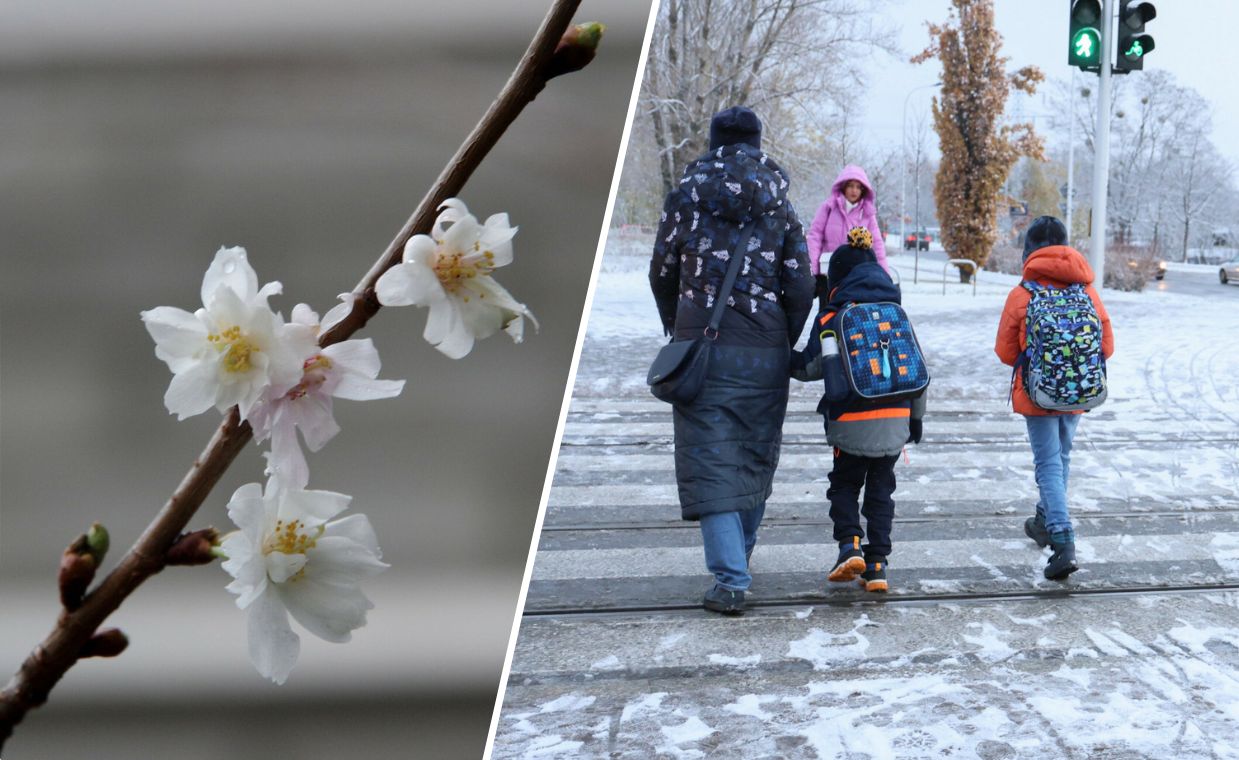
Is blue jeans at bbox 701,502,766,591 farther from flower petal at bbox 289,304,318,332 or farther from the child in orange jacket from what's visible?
flower petal at bbox 289,304,318,332

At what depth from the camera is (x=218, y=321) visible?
0.93 feet

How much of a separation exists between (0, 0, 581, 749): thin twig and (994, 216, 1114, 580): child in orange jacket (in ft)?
10.3

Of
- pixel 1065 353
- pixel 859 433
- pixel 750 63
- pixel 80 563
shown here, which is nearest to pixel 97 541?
pixel 80 563

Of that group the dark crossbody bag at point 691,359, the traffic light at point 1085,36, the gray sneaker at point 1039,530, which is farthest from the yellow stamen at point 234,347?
the traffic light at point 1085,36

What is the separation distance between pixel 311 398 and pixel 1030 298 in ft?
10.7

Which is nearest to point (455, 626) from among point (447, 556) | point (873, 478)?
point (447, 556)

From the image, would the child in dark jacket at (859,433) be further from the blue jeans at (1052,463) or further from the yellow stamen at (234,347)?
the yellow stamen at (234,347)

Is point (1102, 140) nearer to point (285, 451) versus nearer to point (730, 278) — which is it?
point (730, 278)

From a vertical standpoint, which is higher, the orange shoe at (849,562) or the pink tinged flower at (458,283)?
the pink tinged flower at (458,283)

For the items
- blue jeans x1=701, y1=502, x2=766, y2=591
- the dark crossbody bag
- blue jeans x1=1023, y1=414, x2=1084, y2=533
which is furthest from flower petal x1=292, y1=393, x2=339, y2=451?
blue jeans x1=1023, y1=414, x2=1084, y2=533

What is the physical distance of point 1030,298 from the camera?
330 centimetres

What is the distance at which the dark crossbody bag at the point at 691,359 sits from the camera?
9.35 ft

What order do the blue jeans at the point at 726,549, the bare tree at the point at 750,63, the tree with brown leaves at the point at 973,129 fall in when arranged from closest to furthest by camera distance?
the blue jeans at the point at 726,549 < the bare tree at the point at 750,63 < the tree with brown leaves at the point at 973,129

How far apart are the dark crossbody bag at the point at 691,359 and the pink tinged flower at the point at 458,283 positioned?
8.31 ft
